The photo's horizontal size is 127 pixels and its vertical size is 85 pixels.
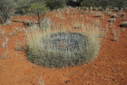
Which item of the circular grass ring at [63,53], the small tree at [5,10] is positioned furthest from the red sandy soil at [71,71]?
the small tree at [5,10]

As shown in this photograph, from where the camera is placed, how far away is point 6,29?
31.8 feet

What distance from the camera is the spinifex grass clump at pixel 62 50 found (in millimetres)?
5289

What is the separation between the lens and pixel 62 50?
17.7 feet

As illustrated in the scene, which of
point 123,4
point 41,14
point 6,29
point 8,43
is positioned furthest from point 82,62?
point 123,4

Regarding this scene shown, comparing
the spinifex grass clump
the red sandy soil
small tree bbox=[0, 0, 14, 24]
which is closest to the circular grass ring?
the spinifex grass clump

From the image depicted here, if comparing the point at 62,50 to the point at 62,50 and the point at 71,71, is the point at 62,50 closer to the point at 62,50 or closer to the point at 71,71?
the point at 62,50

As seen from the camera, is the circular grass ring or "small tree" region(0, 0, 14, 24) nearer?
the circular grass ring

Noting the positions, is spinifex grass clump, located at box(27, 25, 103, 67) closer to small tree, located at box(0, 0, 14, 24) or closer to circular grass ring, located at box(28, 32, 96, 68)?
circular grass ring, located at box(28, 32, 96, 68)

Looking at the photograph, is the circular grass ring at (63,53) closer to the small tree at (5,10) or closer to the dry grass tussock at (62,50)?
the dry grass tussock at (62,50)

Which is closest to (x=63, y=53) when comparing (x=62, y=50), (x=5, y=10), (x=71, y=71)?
(x=62, y=50)

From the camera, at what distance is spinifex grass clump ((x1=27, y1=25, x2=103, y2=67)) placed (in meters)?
5.29

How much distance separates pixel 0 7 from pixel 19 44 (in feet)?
16.8

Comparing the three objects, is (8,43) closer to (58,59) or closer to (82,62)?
(58,59)

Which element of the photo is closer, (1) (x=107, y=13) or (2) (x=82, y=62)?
(2) (x=82, y=62)
